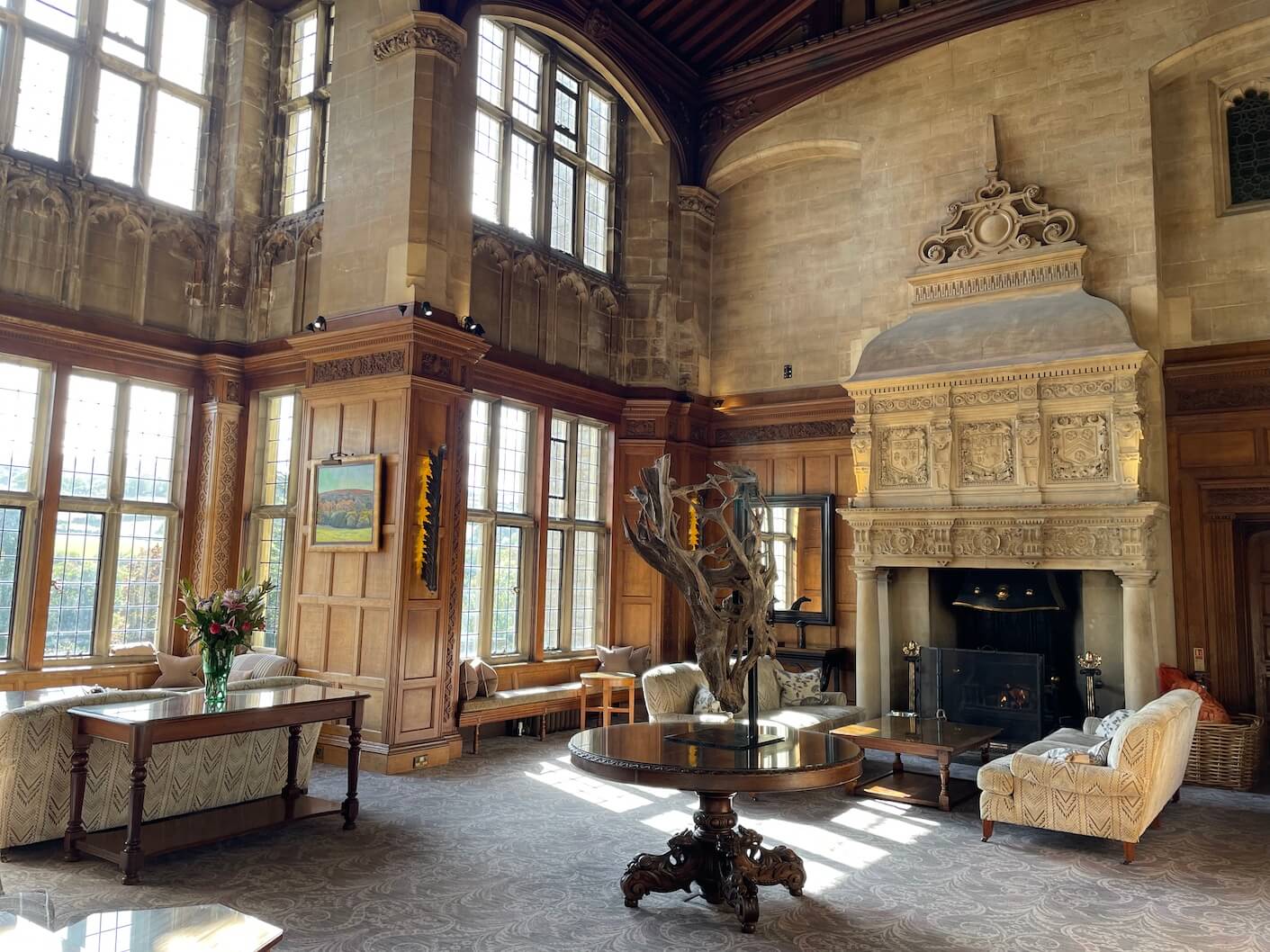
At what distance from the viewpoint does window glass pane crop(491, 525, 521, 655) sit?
9602 mm

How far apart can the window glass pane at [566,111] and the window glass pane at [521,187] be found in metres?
0.55

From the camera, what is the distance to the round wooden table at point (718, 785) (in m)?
4.29

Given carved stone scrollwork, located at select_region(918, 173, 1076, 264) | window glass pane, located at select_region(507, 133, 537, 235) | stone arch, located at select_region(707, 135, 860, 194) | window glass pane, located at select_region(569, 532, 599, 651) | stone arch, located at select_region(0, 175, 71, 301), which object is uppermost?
stone arch, located at select_region(707, 135, 860, 194)

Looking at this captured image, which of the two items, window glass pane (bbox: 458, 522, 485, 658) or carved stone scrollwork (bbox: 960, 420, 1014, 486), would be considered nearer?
carved stone scrollwork (bbox: 960, 420, 1014, 486)

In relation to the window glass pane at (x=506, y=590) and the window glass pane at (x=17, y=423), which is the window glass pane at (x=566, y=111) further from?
the window glass pane at (x=17, y=423)

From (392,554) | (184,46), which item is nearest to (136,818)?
(392,554)

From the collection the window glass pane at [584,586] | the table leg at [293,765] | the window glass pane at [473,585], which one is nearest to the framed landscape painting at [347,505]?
the window glass pane at [473,585]

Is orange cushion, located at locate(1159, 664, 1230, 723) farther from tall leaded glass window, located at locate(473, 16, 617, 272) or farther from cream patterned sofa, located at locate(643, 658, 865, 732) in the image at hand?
tall leaded glass window, located at locate(473, 16, 617, 272)

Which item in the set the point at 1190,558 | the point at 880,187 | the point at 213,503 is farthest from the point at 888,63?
the point at 213,503

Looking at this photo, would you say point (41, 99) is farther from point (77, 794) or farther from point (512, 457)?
point (77, 794)

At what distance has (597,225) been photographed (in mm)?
11250

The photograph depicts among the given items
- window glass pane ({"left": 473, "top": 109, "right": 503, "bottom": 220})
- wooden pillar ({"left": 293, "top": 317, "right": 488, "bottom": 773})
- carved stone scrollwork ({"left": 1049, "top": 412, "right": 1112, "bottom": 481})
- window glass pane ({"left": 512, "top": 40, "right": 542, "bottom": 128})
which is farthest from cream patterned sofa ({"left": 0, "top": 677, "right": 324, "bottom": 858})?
carved stone scrollwork ({"left": 1049, "top": 412, "right": 1112, "bottom": 481})

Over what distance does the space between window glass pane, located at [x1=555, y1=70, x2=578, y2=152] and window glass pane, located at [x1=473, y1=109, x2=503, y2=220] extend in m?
1.02

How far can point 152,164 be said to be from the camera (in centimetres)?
907
